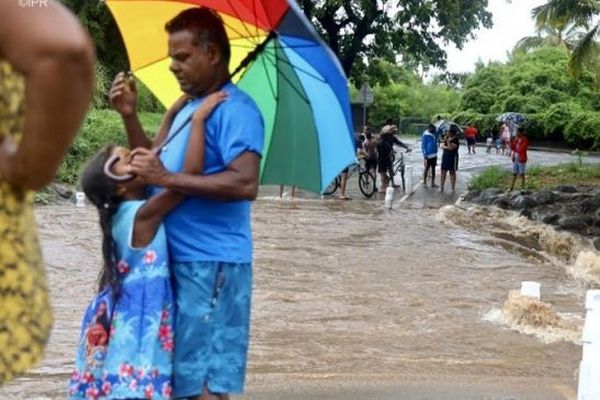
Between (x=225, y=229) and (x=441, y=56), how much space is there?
28.0 meters

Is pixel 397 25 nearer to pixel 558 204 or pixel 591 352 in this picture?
pixel 558 204

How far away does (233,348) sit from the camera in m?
3.36

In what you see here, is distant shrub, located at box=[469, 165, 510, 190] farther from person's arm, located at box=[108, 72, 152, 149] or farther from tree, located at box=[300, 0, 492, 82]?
person's arm, located at box=[108, 72, 152, 149]

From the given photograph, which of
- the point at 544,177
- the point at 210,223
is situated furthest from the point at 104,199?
the point at 544,177

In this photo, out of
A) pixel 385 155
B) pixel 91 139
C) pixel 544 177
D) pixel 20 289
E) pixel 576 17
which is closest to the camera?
pixel 20 289

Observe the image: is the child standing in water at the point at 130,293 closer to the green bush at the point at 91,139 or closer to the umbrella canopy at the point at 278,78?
the umbrella canopy at the point at 278,78

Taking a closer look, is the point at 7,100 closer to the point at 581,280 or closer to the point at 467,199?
the point at 581,280

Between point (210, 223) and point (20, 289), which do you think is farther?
point (210, 223)

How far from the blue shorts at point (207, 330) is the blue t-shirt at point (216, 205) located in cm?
5

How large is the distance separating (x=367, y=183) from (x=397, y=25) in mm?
9605

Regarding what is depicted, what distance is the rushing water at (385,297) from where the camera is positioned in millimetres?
6820

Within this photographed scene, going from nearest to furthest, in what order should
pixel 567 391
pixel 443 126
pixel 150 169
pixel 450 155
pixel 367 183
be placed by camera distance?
pixel 150 169, pixel 567 391, pixel 367 183, pixel 450 155, pixel 443 126

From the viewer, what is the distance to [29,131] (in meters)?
1.67

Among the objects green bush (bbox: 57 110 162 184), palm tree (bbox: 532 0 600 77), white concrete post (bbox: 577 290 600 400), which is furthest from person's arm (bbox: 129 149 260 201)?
palm tree (bbox: 532 0 600 77)
